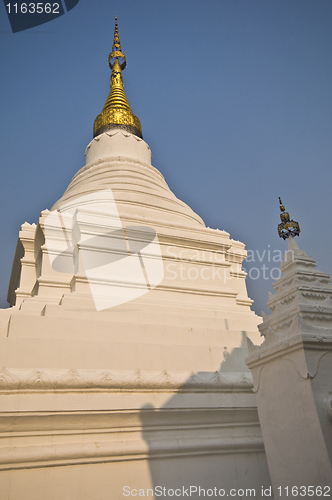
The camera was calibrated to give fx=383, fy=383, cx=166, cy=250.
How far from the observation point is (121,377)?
5.84 meters

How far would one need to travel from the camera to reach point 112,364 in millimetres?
6430

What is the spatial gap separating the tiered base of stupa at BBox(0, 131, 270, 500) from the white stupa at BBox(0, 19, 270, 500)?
0.02 meters

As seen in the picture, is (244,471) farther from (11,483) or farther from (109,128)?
(109,128)

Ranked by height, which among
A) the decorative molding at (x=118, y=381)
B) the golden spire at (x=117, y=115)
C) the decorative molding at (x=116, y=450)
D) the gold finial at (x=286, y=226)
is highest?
the golden spire at (x=117, y=115)

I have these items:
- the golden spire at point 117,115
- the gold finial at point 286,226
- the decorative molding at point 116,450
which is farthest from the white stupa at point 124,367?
the golden spire at point 117,115

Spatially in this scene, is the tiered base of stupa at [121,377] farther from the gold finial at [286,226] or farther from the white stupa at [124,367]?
the gold finial at [286,226]

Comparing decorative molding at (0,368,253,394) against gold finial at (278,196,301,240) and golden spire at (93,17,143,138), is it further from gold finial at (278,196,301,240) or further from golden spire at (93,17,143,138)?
golden spire at (93,17,143,138)

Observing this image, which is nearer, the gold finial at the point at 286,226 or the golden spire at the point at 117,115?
the gold finial at the point at 286,226

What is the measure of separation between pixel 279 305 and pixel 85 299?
4215 millimetres

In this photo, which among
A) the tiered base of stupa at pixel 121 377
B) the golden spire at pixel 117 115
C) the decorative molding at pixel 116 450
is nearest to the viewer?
the decorative molding at pixel 116 450

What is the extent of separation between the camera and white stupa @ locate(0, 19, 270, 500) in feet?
17.3

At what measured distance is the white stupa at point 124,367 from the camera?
5.29m

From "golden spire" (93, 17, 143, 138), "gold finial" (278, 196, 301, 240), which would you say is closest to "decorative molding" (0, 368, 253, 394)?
"gold finial" (278, 196, 301, 240)

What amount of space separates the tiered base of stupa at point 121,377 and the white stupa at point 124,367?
0.06 feet
